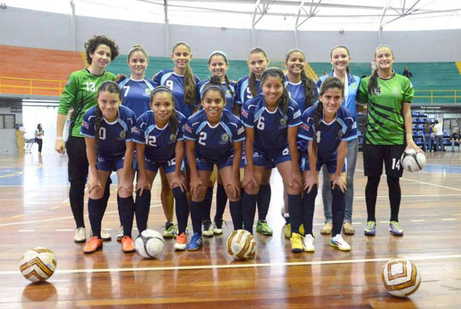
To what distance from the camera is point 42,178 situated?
29.2ft

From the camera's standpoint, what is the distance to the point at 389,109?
3703mm

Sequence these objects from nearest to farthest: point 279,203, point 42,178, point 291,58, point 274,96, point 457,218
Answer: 1. point 274,96
2. point 291,58
3. point 457,218
4. point 279,203
5. point 42,178

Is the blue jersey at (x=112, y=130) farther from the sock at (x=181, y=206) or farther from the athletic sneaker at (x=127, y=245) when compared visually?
the athletic sneaker at (x=127, y=245)

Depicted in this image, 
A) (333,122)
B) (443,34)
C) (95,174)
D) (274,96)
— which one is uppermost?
(443,34)

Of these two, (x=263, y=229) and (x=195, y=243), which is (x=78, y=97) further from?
(x=263, y=229)

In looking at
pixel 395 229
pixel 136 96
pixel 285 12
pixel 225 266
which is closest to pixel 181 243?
pixel 225 266

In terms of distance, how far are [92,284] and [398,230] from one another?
279 cm

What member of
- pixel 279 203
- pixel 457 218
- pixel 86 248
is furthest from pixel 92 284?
pixel 457 218

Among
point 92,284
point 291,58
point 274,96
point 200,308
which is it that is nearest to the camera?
point 200,308

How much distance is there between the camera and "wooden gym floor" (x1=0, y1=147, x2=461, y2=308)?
2.29m

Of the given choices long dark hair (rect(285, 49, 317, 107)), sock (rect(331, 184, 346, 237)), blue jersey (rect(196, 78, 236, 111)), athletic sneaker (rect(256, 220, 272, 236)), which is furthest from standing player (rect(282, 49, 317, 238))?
athletic sneaker (rect(256, 220, 272, 236))

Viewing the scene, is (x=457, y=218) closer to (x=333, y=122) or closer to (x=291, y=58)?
(x=333, y=122)

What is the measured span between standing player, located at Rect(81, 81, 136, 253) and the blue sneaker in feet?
1.60

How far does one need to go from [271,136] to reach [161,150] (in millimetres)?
947
